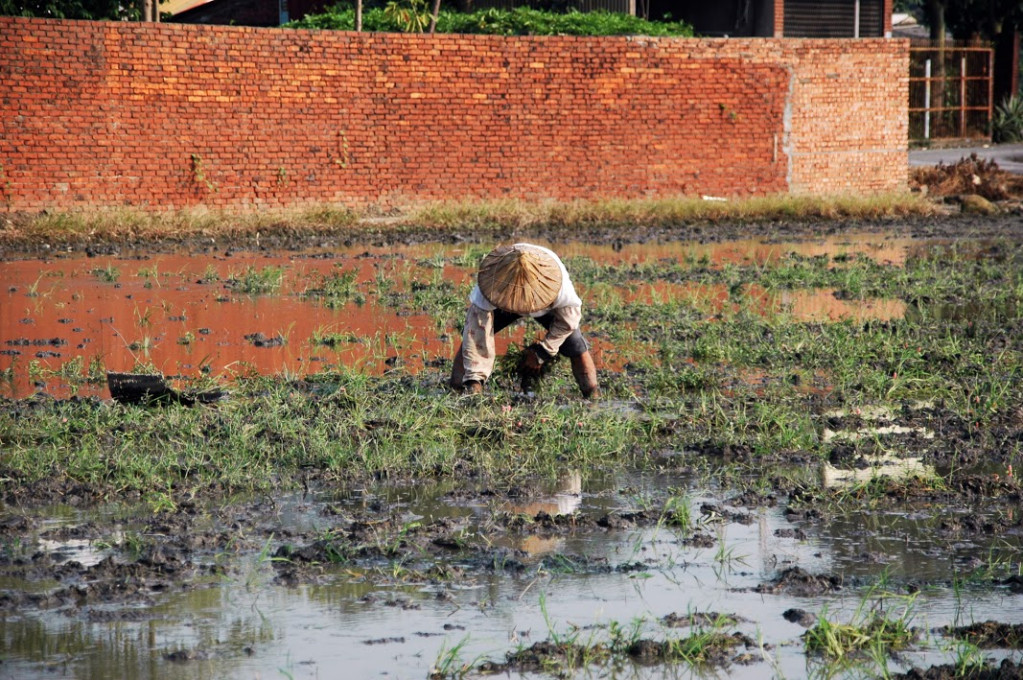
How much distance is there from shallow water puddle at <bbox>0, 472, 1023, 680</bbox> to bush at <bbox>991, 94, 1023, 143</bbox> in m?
29.4

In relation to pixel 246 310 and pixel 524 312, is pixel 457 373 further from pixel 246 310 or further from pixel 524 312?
pixel 246 310

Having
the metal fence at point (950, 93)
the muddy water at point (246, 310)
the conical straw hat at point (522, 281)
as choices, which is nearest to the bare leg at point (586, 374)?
the conical straw hat at point (522, 281)

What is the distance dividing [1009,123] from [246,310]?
86.8ft

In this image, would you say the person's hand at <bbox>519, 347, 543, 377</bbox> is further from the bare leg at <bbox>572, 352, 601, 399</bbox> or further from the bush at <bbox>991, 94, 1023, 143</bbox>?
the bush at <bbox>991, 94, 1023, 143</bbox>

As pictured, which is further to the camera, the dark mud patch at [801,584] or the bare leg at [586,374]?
the bare leg at [586,374]

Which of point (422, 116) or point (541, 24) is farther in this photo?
point (541, 24)

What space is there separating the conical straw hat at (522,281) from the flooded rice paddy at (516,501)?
0.57m

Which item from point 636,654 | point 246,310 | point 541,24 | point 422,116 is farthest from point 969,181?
point 636,654

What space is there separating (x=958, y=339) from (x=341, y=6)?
64.7 ft

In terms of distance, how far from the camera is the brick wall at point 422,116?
16344 millimetres

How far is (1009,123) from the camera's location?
32.4m

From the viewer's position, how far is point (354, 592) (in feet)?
14.9

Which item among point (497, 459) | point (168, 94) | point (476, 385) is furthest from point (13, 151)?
point (497, 459)

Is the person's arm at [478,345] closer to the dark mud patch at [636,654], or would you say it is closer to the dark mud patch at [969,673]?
the dark mud patch at [636,654]
